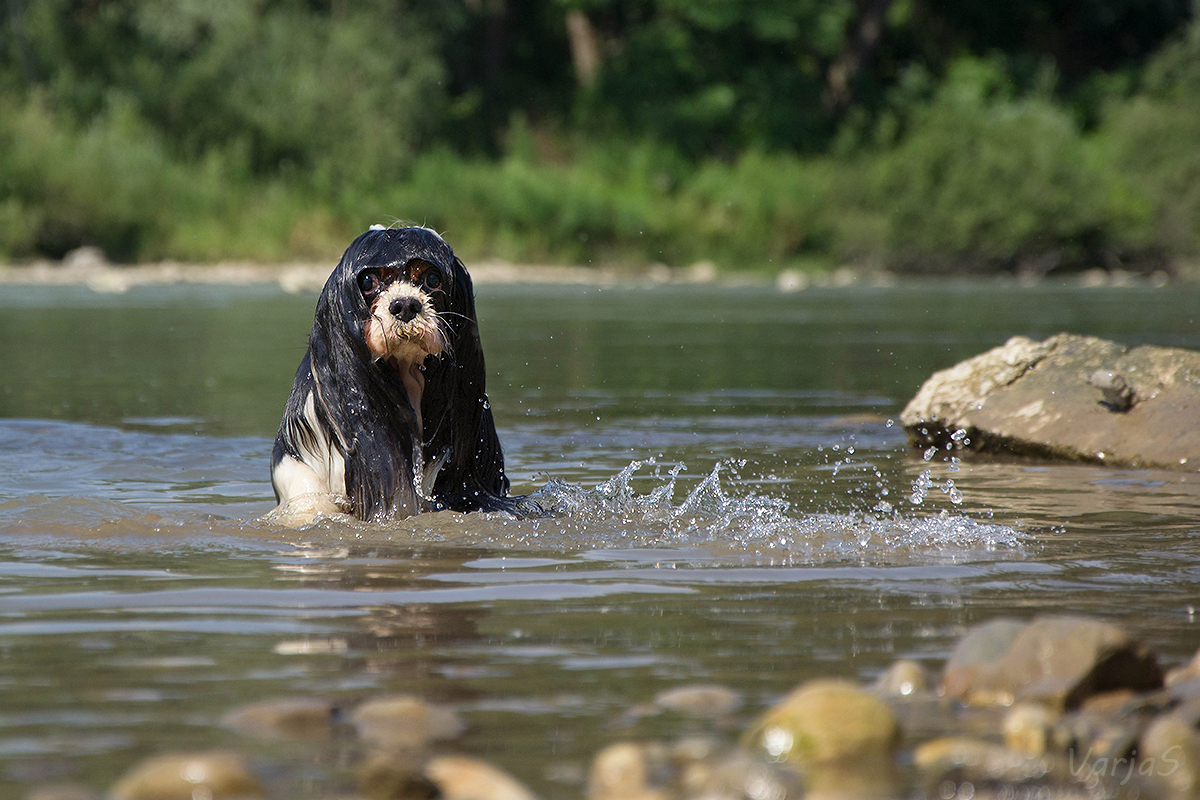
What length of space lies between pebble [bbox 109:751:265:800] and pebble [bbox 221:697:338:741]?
1.14ft

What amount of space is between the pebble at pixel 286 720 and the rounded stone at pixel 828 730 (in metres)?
0.80

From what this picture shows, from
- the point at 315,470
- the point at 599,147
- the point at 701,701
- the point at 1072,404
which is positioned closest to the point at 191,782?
the point at 701,701

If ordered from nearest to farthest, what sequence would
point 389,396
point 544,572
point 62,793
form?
1. point 62,793
2. point 544,572
3. point 389,396

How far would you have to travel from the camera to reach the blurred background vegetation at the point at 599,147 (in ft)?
108

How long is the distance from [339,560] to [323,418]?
68 cm

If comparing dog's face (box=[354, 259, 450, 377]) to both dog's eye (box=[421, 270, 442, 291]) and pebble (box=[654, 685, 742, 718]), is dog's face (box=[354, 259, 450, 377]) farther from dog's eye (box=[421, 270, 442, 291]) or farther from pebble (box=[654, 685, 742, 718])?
pebble (box=[654, 685, 742, 718])

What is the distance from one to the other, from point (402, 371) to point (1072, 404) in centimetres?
402

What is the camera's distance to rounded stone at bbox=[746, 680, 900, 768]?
309 centimetres

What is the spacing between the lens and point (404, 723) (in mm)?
3229

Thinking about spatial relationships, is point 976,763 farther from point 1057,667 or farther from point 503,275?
point 503,275

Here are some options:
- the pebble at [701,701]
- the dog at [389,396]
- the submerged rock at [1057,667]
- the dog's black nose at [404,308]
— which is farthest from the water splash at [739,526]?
the pebble at [701,701]

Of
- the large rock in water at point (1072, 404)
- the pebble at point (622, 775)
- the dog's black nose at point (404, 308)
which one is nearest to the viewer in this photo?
the pebble at point (622, 775)

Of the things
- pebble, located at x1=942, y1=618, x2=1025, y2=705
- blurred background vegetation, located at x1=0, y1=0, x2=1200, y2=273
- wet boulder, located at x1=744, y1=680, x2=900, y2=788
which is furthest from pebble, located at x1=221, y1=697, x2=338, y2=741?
blurred background vegetation, located at x1=0, y1=0, x2=1200, y2=273

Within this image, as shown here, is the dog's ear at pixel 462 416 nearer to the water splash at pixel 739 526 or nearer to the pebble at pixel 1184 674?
the water splash at pixel 739 526
